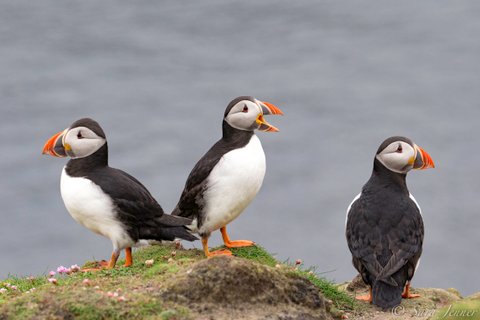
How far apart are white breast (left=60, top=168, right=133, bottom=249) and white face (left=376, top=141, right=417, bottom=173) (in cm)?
258

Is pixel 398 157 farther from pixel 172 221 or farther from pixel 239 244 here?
pixel 172 221

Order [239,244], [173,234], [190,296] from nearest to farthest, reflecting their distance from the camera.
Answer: [190,296] → [173,234] → [239,244]

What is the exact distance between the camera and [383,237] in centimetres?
851

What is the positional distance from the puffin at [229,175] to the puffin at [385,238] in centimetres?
104

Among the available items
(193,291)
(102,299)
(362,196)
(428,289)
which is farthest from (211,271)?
(428,289)

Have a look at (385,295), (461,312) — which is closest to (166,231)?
(385,295)

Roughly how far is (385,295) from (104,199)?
2638 millimetres

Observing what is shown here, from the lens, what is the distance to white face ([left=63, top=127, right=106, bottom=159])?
8812mm

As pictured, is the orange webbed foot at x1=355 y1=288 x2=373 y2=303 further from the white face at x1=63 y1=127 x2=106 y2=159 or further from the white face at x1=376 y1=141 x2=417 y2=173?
the white face at x1=63 y1=127 x2=106 y2=159

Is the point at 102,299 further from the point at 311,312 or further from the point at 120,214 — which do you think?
the point at 120,214

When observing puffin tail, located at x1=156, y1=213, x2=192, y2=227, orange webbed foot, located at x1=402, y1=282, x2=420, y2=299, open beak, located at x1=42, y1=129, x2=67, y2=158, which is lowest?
orange webbed foot, located at x1=402, y1=282, x2=420, y2=299

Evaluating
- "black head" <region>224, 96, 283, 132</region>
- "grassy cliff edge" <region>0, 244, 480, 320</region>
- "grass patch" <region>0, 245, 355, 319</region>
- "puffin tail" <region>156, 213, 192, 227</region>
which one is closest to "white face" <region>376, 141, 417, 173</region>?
"black head" <region>224, 96, 283, 132</region>

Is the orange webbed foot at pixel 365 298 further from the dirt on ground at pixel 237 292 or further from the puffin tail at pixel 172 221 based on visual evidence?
the puffin tail at pixel 172 221

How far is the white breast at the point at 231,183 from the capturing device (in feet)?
29.4
